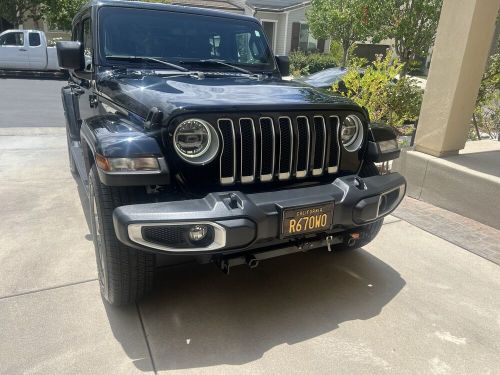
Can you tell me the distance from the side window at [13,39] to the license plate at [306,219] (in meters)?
→ 17.7

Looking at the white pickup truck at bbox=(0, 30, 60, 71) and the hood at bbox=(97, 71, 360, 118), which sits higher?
the hood at bbox=(97, 71, 360, 118)

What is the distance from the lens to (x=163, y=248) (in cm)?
201

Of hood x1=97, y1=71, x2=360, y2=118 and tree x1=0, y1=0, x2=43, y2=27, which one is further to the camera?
tree x1=0, y1=0, x2=43, y2=27

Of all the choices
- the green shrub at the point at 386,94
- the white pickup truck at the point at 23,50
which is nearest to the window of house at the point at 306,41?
the white pickup truck at the point at 23,50

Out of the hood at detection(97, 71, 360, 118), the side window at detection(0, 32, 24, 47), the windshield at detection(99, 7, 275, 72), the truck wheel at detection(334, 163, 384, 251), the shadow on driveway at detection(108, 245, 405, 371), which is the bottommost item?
the shadow on driveway at detection(108, 245, 405, 371)

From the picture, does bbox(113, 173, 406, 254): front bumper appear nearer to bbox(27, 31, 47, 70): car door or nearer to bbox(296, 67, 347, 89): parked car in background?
bbox(296, 67, 347, 89): parked car in background

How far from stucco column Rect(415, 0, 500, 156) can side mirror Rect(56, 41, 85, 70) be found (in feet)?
11.9

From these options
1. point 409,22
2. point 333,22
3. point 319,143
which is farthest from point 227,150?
point 333,22

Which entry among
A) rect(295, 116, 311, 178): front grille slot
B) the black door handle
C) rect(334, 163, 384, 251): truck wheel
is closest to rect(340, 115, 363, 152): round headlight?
rect(334, 163, 384, 251): truck wheel

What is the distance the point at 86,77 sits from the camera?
137 inches

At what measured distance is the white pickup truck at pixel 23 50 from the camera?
15875 mm

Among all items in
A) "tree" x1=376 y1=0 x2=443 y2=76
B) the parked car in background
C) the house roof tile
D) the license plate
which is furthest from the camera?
the house roof tile

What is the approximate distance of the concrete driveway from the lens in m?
2.23

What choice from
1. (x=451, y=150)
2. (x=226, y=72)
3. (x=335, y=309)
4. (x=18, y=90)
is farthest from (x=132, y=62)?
(x=18, y=90)
